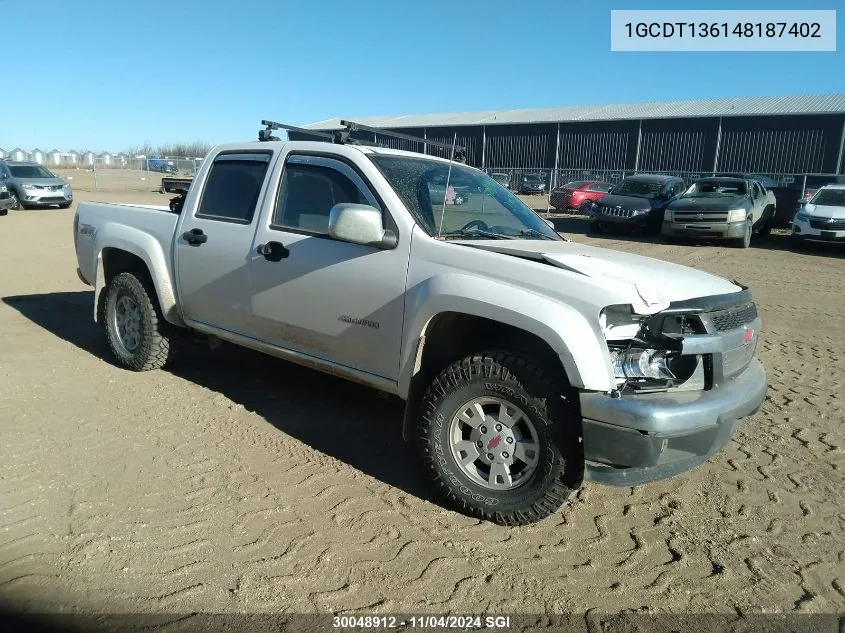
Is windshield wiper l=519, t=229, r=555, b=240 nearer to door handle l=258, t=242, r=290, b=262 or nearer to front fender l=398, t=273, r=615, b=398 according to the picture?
front fender l=398, t=273, r=615, b=398

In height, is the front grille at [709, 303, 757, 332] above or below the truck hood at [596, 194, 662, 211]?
below

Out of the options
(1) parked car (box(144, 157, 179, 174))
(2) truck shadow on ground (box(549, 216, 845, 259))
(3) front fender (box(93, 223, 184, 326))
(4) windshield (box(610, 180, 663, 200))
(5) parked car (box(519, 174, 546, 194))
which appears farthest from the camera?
(1) parked car (box(144, 157, 179, 174))

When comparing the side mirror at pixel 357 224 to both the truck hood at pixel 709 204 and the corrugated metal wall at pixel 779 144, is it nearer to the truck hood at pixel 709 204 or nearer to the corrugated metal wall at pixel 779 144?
the truck hood at pixel 709 204

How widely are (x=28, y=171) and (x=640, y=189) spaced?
67.2 feet

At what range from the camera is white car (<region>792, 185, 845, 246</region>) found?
48.2 ft

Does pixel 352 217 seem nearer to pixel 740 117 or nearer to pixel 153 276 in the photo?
pixel 153 276

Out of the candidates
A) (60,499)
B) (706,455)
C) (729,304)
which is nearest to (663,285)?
(729,304)

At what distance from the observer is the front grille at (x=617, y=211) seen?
58.2 ft

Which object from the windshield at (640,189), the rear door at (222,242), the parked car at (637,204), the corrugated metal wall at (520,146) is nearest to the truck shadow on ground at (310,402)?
the rear door at (222,242)

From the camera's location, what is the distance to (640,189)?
61.6 ft

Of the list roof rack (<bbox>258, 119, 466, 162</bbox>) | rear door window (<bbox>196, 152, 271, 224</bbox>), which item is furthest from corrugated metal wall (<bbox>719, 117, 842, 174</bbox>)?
rear door window (<bbox>196, 152, 271, 224</bbox>)

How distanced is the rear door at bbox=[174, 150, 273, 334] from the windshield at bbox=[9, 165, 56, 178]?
21422 millimetres

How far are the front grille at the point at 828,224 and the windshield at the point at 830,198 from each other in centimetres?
76

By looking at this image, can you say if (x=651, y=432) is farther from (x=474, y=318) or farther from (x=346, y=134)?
(x=346, y=134)
